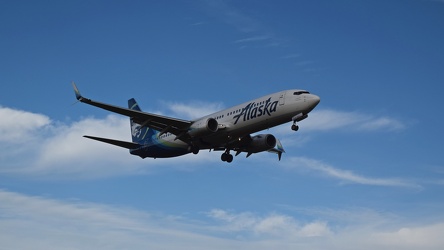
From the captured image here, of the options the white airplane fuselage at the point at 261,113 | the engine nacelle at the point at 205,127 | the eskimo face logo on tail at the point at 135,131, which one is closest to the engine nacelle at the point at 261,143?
the white airplane fuselage at the point at 261,113

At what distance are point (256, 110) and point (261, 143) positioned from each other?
727 cm

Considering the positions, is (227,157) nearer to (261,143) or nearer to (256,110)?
(261,143)

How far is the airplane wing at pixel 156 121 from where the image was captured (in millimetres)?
49719

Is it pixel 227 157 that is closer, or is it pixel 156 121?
pixel 156 121

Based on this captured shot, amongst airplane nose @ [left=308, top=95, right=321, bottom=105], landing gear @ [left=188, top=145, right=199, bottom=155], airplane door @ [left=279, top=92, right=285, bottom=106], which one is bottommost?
landing gear @ [left=188, top=145, right=199, bottom=155]

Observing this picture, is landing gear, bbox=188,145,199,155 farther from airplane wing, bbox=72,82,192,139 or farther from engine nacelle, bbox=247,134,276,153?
engine nacelle, bbox=247,134,276,153

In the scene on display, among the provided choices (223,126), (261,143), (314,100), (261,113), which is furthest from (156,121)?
(314,100)

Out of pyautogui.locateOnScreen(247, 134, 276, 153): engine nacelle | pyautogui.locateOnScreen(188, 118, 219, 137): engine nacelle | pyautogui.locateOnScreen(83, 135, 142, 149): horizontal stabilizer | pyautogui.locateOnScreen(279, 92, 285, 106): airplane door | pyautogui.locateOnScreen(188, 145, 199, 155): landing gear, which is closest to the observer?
pyautogui.locateOnScreen(279, 92, 285, 106): airplane door

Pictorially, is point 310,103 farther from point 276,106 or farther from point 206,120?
point 206,120

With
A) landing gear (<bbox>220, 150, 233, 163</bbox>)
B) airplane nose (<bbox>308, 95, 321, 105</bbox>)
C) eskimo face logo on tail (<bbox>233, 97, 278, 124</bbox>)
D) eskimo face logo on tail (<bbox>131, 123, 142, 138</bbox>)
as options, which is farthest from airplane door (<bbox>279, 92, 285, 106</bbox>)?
eskimo face logo on tail (<bbox>131, 123, 142, 138</bbox>)

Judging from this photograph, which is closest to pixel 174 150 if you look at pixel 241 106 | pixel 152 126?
pixel 152 126

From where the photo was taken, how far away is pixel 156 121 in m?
52.5

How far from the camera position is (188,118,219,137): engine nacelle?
51312 mm

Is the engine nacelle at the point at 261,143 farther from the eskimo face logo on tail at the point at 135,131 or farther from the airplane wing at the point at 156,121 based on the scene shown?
the eskimo face logo on tail at the point at 135,131
